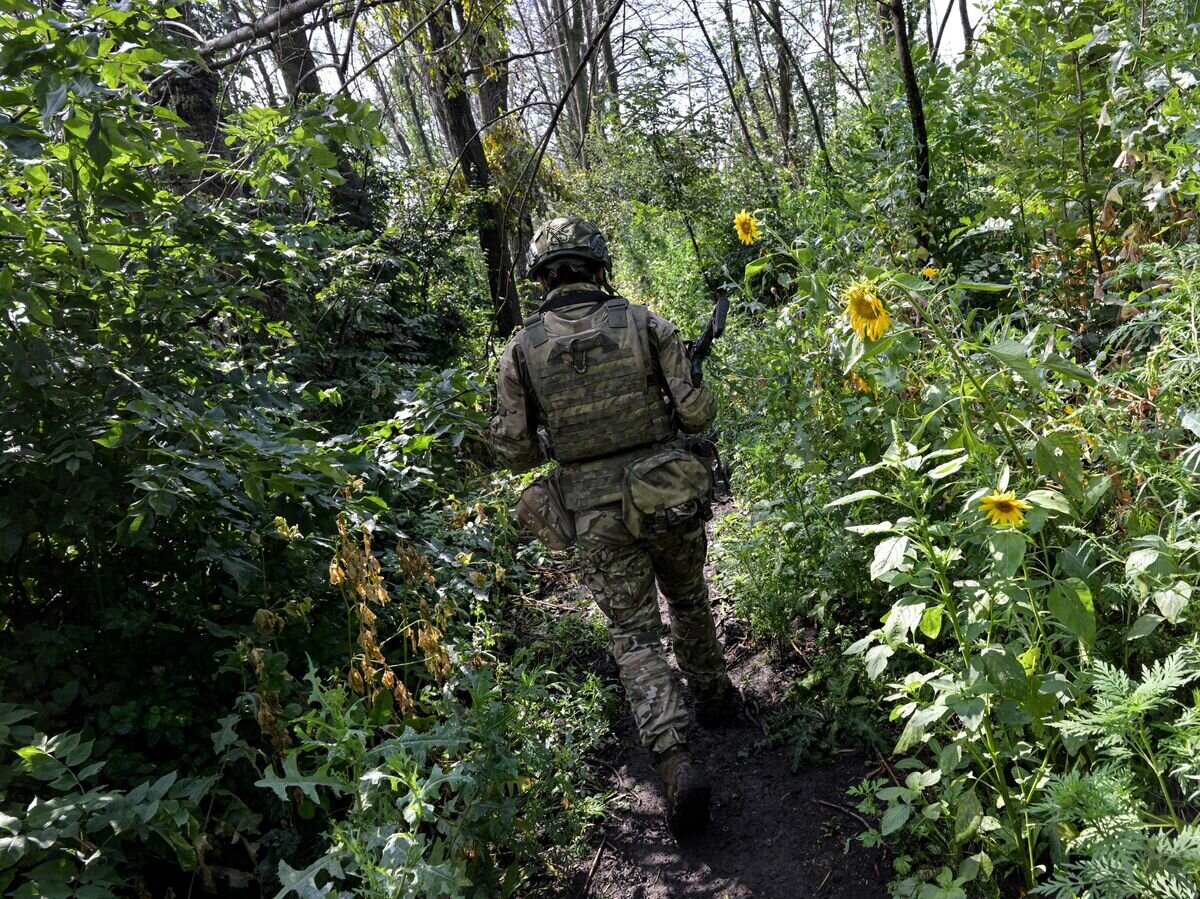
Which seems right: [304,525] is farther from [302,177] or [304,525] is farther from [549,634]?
[549,634]

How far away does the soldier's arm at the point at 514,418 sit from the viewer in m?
3.29

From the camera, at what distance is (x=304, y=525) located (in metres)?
2.78

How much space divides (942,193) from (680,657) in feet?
9.37

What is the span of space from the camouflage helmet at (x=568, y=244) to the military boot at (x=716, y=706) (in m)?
1.89

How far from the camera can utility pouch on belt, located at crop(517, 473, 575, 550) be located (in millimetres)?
3289

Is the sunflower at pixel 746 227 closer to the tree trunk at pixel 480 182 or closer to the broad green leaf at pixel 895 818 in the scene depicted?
the broad green leaf at pixel 895 818

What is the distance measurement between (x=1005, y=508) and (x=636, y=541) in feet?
5.51

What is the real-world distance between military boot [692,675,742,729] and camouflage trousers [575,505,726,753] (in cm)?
1

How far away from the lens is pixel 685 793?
2680 millimetres

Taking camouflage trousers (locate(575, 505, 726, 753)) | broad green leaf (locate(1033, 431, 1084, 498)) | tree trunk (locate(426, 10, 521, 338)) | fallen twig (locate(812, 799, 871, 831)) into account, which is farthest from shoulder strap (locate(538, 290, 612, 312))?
tree trunk (locate(426, 10, 521, 338))

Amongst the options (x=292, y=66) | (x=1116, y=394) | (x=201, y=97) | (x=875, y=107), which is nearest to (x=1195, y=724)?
(x=1116, y=394)

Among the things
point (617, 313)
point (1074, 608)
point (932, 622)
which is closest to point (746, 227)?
point (617, 313)

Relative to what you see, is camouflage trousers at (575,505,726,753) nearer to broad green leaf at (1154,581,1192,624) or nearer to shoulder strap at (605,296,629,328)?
shoulder strap at (605,296,629,328)

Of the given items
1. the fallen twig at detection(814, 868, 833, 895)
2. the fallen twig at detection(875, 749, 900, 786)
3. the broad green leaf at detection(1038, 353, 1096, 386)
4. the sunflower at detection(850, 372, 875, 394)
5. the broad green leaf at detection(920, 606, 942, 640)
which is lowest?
the fallen twig at detection(814, 868, 833, 895)
